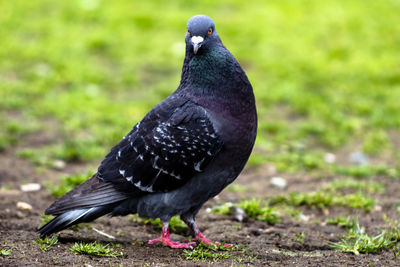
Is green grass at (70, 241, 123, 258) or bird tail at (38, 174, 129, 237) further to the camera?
bird tail at (38, 174, 129, 237)

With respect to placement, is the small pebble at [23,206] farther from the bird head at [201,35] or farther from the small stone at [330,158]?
Answer: the small stone at [330,158]

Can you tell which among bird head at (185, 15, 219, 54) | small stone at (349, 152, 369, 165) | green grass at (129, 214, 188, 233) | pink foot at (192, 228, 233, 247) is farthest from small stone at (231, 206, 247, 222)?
small stone at (349, 152, 369, 165)

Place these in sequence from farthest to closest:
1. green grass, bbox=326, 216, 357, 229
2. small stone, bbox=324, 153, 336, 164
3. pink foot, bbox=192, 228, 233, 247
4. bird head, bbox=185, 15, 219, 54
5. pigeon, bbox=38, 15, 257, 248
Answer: small stone, bbox=324, 153, 336, 164
green grass, bbox=326, 216, 357, 229
pink foot, bbox=192, 228, 233, 247
bird head, bbox=185, 15, 219, 54
pigeon, bbox=38, 15, 257, 248

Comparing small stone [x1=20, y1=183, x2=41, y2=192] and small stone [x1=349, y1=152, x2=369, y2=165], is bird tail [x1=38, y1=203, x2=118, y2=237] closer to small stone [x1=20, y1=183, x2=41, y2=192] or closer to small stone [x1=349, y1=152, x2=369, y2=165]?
small stone [x1=20, y1=183, x2=41, y2=192]

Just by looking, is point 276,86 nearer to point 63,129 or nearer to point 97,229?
point 63,129

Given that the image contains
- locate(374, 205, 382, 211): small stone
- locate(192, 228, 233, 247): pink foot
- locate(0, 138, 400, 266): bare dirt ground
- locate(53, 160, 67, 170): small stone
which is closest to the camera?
locate(0, 138, 400, 266): bare dirt ground

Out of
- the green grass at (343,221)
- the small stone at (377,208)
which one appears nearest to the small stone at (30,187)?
the green grass at (343,221)

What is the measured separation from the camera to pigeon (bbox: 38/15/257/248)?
4410 mm

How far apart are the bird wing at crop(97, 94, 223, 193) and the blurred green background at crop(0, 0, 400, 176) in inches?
95.7

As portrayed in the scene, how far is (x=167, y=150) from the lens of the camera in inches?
176

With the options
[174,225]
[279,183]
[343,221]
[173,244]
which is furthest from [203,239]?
[279,183]

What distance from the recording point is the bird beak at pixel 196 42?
4.51 m

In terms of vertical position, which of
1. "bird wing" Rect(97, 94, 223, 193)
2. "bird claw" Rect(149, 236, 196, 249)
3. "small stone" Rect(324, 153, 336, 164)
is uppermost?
"bird wing" Rect(97, 94, 223, 193)

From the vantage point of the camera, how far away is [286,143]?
25.7ft
